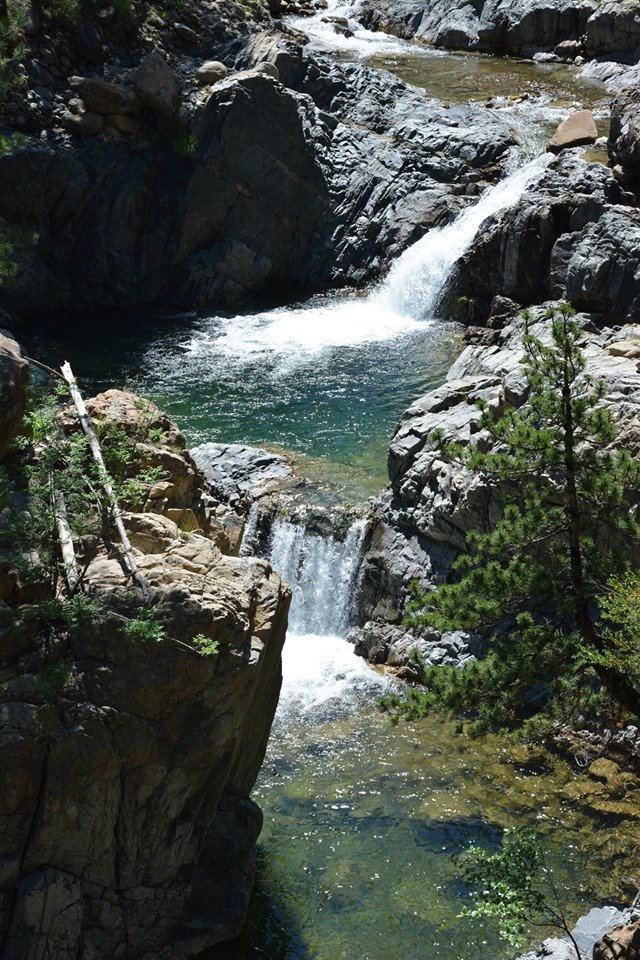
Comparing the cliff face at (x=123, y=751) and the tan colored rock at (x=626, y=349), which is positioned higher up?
the tan colored rock at (x=626, y=349)

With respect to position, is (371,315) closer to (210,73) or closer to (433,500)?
(210,73)

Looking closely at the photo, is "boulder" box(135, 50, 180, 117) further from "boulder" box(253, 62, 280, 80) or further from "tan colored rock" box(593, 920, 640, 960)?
"tan colored rock" box(593, 920, 640, 960)

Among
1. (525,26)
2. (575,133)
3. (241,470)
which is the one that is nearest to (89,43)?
(575,133)

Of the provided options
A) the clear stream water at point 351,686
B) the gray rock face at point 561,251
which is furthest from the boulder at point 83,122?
the gray rock face at point 561,251

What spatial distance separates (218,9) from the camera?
35.5 metres

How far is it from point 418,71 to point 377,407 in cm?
1831

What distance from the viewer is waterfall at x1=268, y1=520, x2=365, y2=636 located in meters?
18.4

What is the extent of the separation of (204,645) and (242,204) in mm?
22998

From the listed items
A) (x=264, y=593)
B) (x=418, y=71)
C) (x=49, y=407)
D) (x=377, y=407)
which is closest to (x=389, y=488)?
(x=377, y=407)

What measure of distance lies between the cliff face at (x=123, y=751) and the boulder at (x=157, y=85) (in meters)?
22.7

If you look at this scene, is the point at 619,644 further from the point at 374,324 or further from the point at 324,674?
the point at 374,324

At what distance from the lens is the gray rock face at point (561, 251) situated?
862 inches

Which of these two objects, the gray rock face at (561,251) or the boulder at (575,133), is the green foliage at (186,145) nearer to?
the gray rock face at (561,251)

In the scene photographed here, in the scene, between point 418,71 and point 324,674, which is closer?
point 324,674
